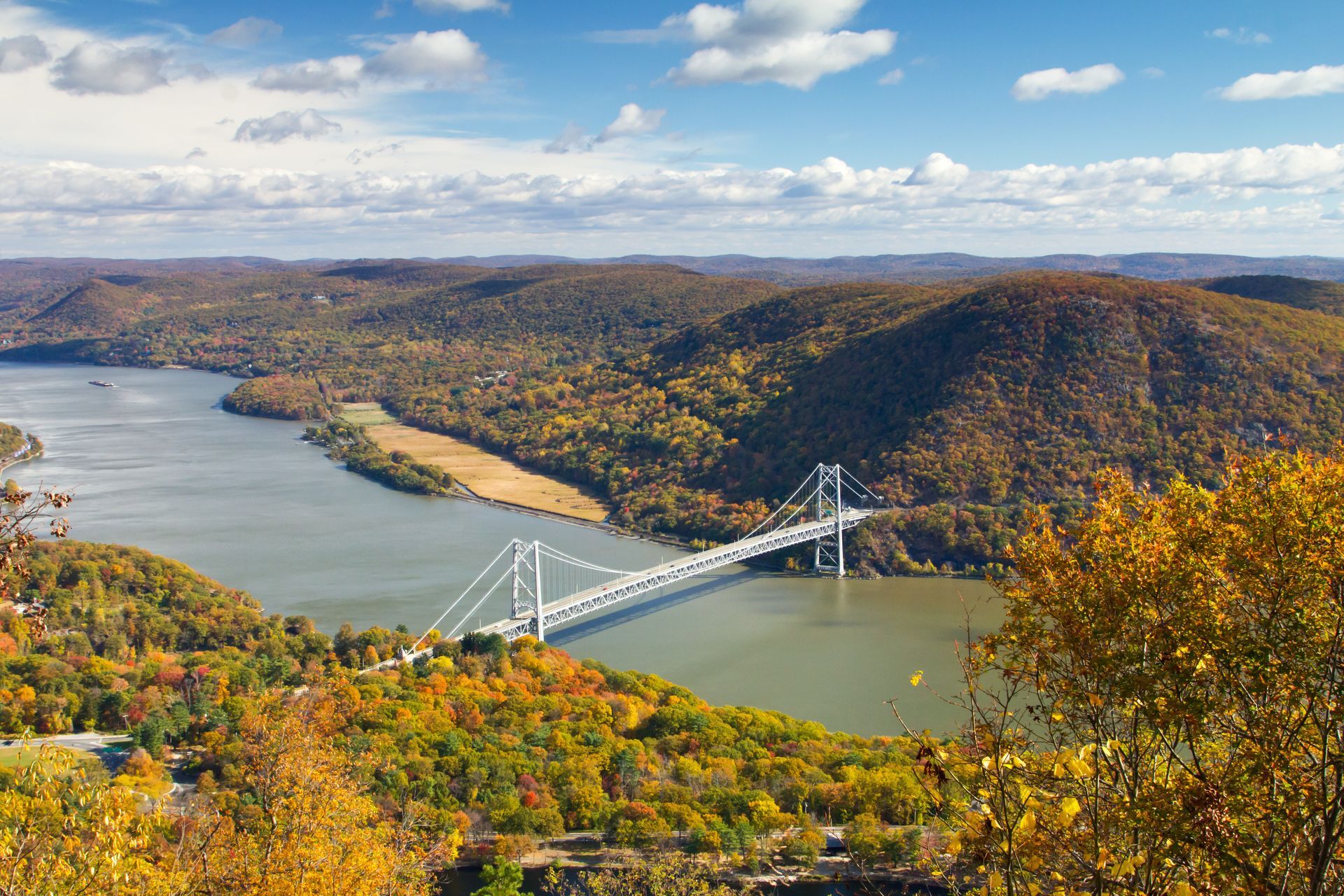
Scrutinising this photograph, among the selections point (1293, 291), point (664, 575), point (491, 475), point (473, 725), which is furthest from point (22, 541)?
point (1293, 291)

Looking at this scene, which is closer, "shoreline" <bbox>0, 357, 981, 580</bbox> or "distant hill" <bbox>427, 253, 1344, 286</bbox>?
"shoreline" <bbox>0, 357, 981, 580</bbox>

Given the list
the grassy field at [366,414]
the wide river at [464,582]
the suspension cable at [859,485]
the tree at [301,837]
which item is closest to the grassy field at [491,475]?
the wide river at [464,582]

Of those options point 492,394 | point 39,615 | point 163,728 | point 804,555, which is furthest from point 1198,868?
point 492,394

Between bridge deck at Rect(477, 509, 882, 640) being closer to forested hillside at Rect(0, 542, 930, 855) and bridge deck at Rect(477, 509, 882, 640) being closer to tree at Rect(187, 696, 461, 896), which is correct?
forested hillside at Rect(0, 542, 930, 855)

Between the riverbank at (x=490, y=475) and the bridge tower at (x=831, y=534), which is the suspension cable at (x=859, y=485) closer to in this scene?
the bridge tower at (x=831, y=534)

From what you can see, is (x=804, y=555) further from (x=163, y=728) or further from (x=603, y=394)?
(x=603, y=394)

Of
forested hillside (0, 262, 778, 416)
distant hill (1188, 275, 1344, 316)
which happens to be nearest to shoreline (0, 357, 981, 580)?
distant hill (1188, 275, 1344, 316)
